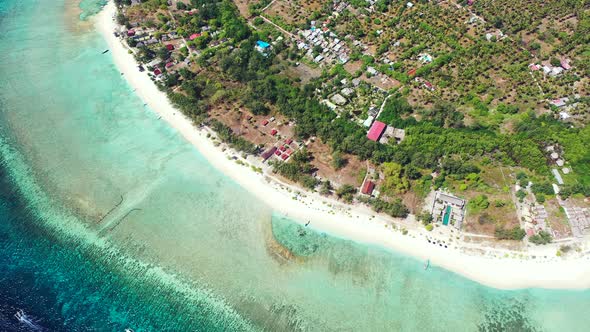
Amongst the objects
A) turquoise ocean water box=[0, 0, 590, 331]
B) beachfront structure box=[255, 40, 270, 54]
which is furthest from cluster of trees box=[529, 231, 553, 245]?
beachfront structure box=[255, 40, 270, 54]

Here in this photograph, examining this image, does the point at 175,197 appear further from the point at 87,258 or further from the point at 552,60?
the point at 552,60

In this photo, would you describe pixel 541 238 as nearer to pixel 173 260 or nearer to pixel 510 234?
pixel 510 234

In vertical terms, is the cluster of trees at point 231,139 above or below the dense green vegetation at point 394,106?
below

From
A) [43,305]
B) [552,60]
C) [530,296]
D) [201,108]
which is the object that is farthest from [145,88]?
[552,60]

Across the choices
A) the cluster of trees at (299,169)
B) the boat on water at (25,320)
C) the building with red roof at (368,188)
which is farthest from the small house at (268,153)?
the boat on water at (25,320)

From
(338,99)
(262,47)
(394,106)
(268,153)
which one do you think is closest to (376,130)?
(394,106)

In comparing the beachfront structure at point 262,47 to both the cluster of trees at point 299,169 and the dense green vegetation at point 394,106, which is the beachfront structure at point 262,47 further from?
the cluster of trees at point 299,169
